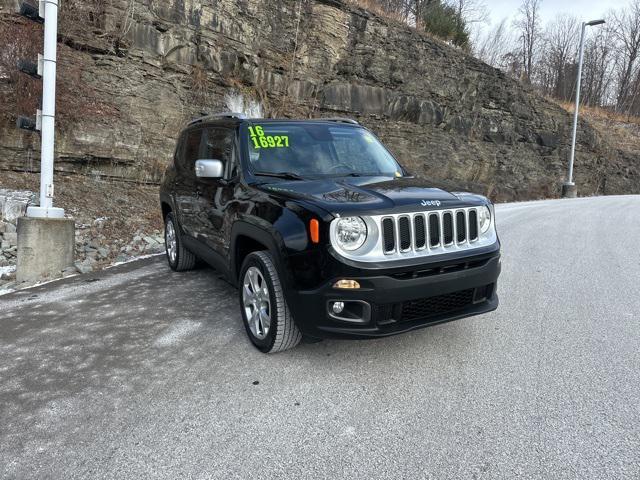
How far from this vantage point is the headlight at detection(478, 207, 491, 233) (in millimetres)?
3758

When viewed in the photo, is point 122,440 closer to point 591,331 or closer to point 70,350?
point 70,350

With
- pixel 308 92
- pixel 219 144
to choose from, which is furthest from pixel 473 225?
pixel 308 92

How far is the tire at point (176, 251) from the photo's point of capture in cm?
601

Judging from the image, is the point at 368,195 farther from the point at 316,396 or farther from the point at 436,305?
the point at 316,396

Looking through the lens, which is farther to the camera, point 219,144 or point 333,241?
point 219,144

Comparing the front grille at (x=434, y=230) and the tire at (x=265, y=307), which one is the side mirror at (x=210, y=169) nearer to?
the tire at (x=265, y=307)

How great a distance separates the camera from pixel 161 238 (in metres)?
8.59

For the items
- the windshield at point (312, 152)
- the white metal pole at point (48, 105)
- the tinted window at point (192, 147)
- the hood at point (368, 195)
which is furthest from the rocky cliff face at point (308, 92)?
the hood at point (368, 195)

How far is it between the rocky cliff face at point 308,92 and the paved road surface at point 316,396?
810 cm

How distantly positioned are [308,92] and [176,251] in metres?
12.3

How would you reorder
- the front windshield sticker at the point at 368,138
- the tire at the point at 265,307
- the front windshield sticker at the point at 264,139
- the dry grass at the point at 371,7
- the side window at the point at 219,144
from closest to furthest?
the tire at the point at 265,307 → the front windshield sticker at the point at 264,139 → the side window at the point at 219,144 → the front windshield sticker at the point at 368,138 → the dry grass at the point at 371,7

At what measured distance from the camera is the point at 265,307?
3.70m

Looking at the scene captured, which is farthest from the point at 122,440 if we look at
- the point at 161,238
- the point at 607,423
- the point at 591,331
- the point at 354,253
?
the point at 161,238

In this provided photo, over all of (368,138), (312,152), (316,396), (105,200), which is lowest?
(316,396)
